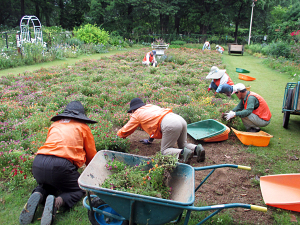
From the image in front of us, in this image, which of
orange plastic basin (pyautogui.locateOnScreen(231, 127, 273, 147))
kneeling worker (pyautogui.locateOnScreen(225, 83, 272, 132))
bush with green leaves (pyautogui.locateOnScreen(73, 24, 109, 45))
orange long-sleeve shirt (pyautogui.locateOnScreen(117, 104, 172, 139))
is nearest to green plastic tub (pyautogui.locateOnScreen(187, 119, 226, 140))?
kneeling worker (pyautogui.locateOnScreen(225, 83, 272, 132))

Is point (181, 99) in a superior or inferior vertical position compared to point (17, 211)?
superior

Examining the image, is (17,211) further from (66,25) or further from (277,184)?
(66,25)

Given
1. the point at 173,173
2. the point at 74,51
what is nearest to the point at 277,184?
the point at 173,173

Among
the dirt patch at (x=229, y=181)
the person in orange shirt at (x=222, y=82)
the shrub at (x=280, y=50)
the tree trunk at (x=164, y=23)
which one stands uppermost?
the tree trunk at (x=164, y=23)

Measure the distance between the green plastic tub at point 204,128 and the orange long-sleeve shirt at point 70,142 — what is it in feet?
8.84

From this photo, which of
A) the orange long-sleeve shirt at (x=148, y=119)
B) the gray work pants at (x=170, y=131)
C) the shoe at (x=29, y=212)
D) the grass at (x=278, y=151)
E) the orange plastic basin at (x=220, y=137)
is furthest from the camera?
the orange plastic basin at (x=220, y=137)

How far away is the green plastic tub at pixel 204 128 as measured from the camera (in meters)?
5.35

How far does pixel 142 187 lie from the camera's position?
2693 mm

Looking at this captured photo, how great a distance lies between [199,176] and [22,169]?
3010 mm

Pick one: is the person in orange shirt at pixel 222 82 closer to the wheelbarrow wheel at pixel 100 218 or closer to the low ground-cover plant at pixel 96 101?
the low ground-cover plant at pixel 96 101

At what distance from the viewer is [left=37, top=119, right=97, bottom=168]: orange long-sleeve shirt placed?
306 centimetres

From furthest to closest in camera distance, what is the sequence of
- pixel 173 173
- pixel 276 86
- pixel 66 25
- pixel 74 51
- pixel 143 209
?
pixel 66 25, pixel 74 51, pixel 276 86, pixel 173 173, pixel 143 209

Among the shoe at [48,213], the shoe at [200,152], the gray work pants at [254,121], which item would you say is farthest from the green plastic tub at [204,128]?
the shoe at [48,213]

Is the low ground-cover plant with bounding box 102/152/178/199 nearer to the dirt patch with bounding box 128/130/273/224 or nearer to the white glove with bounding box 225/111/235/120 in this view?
the dirt patch with bounding box 128/130/273/224
